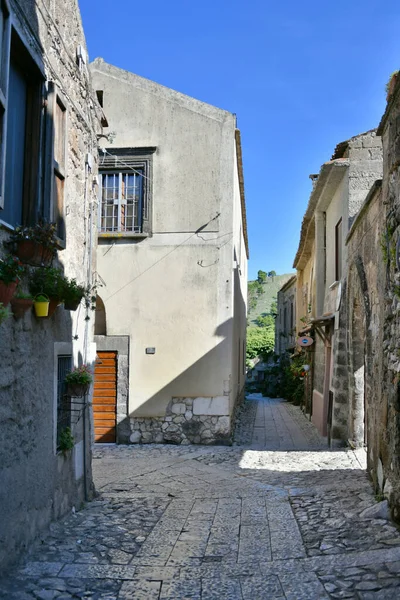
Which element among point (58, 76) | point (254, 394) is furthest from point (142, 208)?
point (254, 394)

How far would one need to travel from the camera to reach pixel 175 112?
38.5 feet

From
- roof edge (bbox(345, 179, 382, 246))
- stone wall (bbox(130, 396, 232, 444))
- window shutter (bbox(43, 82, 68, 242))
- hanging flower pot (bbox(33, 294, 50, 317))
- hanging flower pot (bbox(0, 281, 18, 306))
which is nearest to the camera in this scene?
hanging flower pot (bbox(0, 281, 18, 306))

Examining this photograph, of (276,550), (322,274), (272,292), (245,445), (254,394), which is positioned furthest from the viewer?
(272,292)

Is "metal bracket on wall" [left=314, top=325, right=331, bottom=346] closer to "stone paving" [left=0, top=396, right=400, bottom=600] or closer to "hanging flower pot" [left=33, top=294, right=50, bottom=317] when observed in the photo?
"stone paving" [left=0, top=396, right=400, bottom=600]

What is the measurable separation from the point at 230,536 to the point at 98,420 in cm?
669

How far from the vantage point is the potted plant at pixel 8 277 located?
377cm

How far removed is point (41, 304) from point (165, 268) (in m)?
6.86

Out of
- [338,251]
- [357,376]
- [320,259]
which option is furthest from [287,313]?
[357,376]

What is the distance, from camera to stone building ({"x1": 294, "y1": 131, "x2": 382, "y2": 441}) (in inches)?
413

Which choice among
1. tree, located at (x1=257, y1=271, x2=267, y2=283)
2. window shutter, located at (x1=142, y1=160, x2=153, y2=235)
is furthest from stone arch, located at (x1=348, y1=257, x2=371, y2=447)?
tree, located at (x1=257, y1=271, x2=267, y2=283)

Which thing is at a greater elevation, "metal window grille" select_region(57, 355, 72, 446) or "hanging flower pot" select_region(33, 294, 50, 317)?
"hanging flower pot" select_region(33, 294, 50, 317)

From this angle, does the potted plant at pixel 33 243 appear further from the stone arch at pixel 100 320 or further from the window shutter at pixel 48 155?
the stone arch at pixel 100 320

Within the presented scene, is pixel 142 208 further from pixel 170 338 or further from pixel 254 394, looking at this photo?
pixel 254 394

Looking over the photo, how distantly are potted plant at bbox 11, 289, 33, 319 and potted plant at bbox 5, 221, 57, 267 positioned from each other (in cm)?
27
